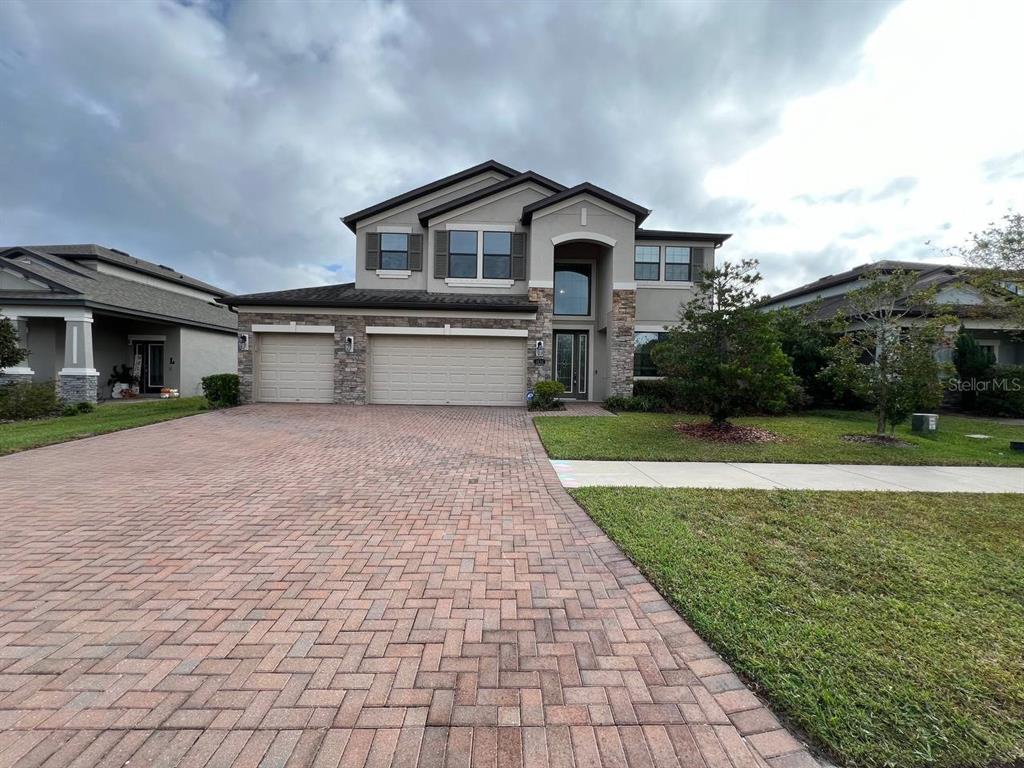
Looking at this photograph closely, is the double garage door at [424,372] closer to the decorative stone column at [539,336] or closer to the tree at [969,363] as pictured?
the decorative stone column at [539,336]

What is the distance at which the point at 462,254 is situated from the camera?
16.6m

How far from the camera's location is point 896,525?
462 centimetres

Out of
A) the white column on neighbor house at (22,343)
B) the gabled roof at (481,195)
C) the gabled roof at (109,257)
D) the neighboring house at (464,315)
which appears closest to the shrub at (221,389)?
the neighboring house at (464,315)

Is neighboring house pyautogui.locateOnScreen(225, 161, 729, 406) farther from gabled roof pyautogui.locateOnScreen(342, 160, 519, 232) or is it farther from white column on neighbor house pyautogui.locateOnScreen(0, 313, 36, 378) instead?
white column on neighbor house pyautogui.locateOnScreen(0, 313, 36, 378)

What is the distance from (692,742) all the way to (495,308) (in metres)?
13.6

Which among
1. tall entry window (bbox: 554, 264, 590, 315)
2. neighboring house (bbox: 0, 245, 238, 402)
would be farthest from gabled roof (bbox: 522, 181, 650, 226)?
neighboring house (bbox: 0, 245, 238, 402)

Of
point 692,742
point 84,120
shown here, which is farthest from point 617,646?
point 84,120

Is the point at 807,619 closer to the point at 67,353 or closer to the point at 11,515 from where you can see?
the point at 11,515

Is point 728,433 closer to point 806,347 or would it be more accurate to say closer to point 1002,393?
point 806,347

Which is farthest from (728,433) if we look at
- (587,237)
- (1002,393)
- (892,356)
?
(1002,393)

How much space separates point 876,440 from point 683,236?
10457 millimetres

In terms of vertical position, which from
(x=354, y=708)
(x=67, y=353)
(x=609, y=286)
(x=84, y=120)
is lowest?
(x=354, y=708)

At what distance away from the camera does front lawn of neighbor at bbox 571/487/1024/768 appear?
2.01m

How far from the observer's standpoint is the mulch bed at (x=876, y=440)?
9297mm
